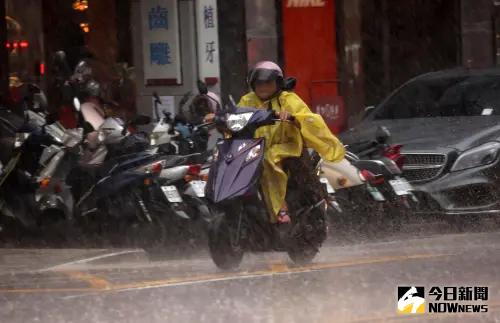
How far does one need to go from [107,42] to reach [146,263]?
770 centimetres

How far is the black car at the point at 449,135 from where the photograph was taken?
1249cm

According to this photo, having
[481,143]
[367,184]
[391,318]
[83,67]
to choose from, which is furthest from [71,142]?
[391,318]

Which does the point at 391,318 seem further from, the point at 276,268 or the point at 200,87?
the point at 200,87

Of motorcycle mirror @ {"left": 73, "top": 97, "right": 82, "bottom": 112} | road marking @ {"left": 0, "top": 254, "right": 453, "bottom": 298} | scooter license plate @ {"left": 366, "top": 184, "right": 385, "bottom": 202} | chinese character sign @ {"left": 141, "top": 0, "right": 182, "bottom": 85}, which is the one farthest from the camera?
chinese character sign @ {"left": 141, "top": 0, "right": 182, "bottom": 85}

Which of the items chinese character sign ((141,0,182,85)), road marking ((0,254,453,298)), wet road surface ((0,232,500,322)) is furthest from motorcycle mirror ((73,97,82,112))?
chinese character sign ((141,0,182,85))

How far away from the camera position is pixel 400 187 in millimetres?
12281

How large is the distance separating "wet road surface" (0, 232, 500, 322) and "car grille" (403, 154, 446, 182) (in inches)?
29.6

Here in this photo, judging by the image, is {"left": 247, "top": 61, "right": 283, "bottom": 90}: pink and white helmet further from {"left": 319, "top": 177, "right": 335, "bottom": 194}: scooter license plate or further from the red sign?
the red sign

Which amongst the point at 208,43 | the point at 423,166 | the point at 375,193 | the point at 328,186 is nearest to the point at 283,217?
the point at 328,186

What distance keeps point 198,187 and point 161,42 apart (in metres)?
6.11

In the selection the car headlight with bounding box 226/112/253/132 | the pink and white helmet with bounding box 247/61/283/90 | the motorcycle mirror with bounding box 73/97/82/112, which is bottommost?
the motorcycle mirror with bounding box 73/97/82/112

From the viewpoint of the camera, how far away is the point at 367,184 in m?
12.3

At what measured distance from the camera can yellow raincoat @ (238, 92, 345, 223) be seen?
1020cm

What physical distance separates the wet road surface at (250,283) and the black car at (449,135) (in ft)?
1.50
